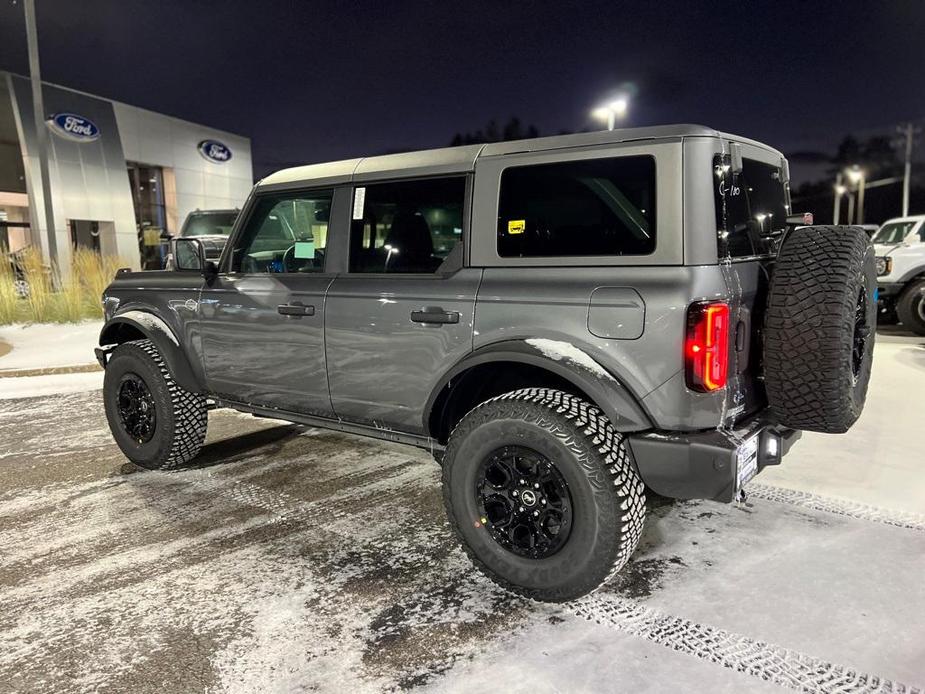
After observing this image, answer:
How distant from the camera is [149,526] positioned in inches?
153

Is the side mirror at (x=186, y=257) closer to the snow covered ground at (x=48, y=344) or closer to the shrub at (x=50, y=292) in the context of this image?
the snow covered ground at (x=48, y=344)

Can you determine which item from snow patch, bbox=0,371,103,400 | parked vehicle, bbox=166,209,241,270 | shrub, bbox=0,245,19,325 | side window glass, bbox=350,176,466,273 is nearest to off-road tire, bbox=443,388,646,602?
A: side window glass, bbox=350,176,466,273

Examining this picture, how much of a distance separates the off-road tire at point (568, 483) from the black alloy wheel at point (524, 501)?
0.04 meters

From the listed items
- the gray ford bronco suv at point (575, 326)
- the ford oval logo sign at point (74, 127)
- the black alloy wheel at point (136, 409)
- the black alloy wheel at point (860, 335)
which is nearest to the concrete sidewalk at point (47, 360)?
the black alloy wheel at point (136, 409)

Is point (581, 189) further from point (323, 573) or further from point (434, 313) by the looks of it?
point (323, 573)

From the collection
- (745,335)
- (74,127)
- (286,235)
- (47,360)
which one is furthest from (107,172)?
(745,335)

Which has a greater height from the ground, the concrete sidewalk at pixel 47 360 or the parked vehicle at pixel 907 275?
the parked vehicle at pixel 907 275

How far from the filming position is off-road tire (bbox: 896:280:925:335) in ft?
35.9

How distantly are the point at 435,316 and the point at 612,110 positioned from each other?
11.0 m

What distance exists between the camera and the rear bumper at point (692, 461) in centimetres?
268

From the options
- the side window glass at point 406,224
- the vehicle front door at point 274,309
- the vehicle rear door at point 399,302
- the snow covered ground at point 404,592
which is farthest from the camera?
the vehicle front door at point 274,309

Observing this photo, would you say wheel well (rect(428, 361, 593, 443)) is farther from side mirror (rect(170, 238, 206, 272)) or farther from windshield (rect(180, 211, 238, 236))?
windshield (rect(180, 211, 238, 236))

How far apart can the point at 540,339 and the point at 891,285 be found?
35.1ft

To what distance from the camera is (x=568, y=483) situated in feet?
9.32
